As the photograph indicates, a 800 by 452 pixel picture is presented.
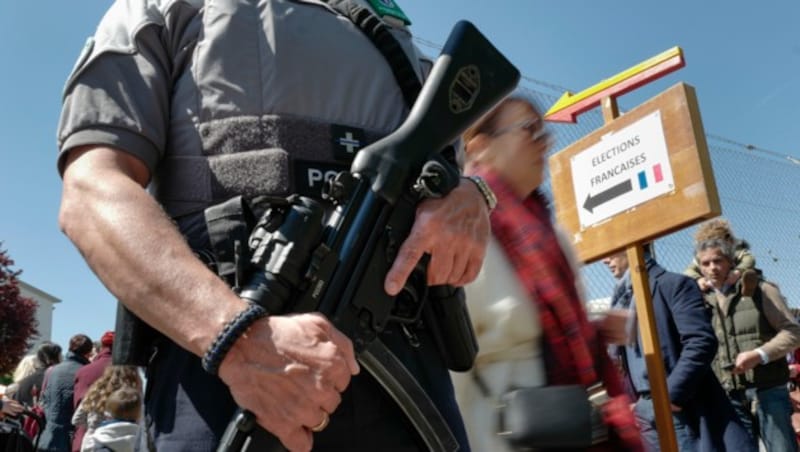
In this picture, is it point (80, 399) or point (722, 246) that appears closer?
point (722, 246)

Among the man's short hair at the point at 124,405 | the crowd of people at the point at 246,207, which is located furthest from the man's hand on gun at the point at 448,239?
the man's short hair at the point at 124,405

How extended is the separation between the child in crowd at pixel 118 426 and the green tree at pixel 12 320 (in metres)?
11.3

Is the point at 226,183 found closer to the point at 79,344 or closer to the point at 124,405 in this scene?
the point at 124,405

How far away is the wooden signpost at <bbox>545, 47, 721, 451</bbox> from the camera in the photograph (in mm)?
2758

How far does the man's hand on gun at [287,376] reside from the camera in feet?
3.10

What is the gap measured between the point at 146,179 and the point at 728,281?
Result: 4.48 metres

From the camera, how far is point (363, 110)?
4.34 feet

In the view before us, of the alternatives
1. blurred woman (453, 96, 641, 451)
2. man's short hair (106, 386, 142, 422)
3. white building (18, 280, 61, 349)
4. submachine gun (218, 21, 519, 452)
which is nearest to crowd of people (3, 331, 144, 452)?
man's short hair (106, 386, 142, 422)

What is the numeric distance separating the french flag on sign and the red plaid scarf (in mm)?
743

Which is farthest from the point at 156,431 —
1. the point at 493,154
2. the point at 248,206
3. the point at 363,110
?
the point at 493,154

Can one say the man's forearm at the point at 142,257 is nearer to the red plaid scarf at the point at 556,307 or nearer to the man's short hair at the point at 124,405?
the red plaid scarf at the point at 556,307

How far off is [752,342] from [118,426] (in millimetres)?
4103

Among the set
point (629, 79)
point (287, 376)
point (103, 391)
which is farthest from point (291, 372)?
→ point (103, 391)

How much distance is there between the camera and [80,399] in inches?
215
